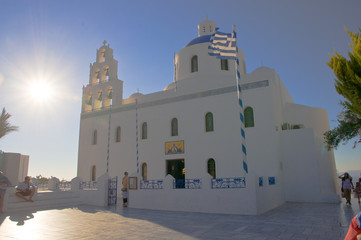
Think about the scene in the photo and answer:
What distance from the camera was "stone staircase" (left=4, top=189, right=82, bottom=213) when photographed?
963 cm

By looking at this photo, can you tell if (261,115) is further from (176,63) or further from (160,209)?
(176,63)

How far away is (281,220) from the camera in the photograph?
7.35 metres

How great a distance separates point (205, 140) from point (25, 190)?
28.4ft

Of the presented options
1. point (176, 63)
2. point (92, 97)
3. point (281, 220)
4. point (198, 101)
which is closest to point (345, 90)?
point (281, 220)

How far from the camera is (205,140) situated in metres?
13.9

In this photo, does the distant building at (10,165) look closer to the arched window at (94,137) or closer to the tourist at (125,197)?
the arched window at (94,137)

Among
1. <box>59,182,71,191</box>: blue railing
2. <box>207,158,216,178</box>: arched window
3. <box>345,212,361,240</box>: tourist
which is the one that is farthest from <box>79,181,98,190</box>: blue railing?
<box>345,212,361,240</box>: tourist

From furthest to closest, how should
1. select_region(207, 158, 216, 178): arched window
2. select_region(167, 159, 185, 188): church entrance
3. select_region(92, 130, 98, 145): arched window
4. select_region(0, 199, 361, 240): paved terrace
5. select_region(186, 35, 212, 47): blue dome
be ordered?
1. select_region(92, 130, 98, 145): arched window
2. select_region(186, 35, 212, 47): blue dome
3. select_region(167, 159, 185, 188): church entrance
4. select_region(207, 158, 216, 178): arched window
5. select_region(0, 199, 361, 240): paved terrace

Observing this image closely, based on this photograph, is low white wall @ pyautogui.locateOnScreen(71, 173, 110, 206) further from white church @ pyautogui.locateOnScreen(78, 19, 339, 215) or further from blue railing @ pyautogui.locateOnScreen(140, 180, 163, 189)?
blue railing @ pyautogui.locateOnScreen(140, 180, 163, 189)

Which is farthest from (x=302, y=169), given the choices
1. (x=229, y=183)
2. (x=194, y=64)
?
(x=194, y=64)

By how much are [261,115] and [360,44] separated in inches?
371

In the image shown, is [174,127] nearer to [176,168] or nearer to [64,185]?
[176,168]

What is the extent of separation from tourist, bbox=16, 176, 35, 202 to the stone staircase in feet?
0.47

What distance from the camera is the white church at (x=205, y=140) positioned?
10.1 metres
